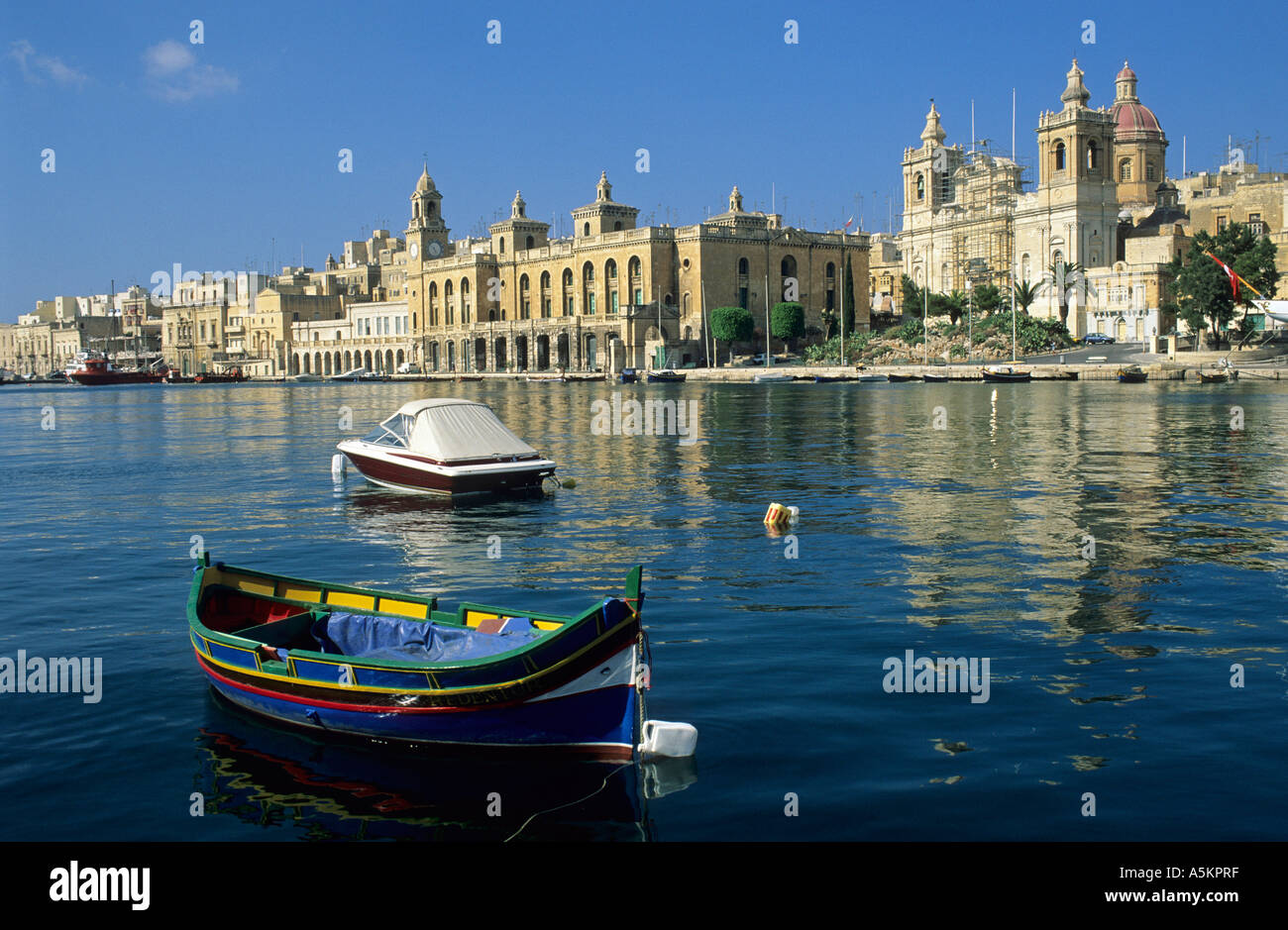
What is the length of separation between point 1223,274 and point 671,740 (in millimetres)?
66441

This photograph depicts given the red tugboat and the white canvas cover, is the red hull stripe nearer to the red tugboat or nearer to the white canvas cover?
the white canvas cover

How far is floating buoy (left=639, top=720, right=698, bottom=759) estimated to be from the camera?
28.5 ft

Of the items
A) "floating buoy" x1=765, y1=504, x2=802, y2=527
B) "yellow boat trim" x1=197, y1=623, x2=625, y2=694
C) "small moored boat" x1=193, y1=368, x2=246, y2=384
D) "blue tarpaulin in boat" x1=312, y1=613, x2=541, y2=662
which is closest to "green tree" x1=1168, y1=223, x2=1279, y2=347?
"floating buoy" x1=765, y1=504, x2=802, y2=527

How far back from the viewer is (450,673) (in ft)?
28.5

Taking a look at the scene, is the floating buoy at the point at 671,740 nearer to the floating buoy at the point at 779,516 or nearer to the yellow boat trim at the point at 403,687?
the yellow boat trim at the point at 403,687

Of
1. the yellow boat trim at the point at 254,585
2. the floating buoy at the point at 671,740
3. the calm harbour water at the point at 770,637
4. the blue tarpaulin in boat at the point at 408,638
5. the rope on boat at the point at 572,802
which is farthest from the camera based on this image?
the yellow boat trim at the point at 254,585

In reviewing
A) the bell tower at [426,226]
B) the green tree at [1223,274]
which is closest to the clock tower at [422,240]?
the bell tower at [426,226]

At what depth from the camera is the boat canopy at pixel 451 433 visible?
2356 centimetres

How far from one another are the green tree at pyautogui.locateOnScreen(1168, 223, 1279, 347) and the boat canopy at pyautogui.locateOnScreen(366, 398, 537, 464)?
5455 centimetres

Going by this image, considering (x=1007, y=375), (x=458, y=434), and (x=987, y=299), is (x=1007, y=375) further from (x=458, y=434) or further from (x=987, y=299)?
(x=458, y=434)

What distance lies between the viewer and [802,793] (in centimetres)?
818

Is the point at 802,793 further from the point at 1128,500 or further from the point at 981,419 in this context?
the point at 981,419

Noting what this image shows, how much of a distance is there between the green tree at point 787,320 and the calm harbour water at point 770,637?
66303mm
